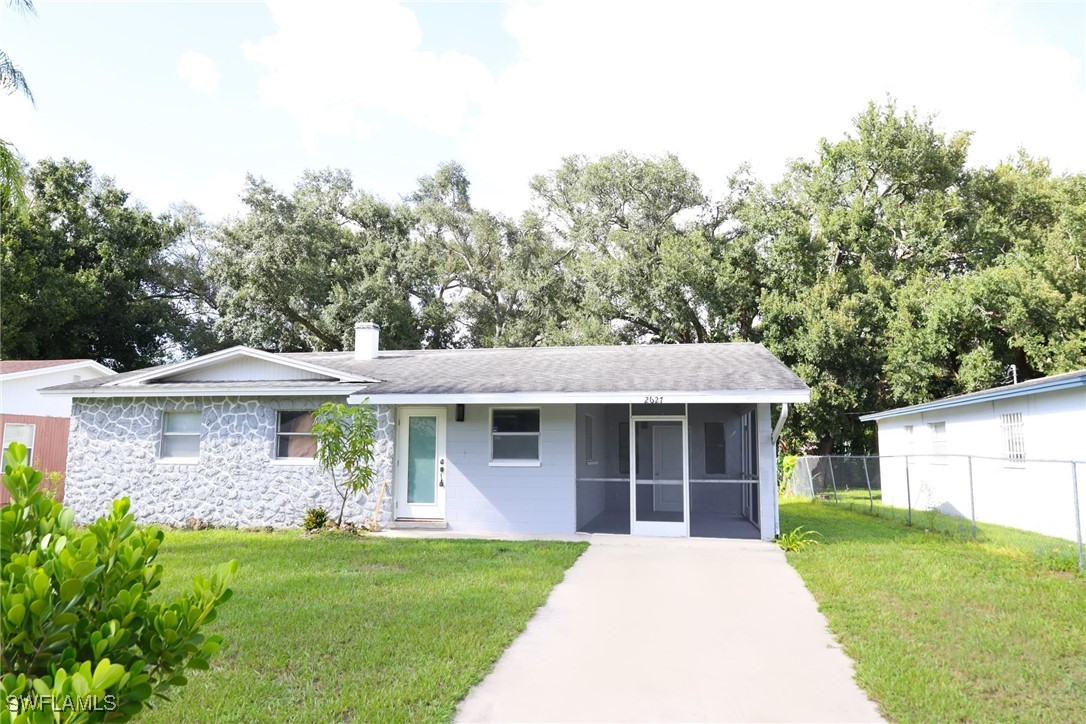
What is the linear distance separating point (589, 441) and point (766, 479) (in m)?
3.82

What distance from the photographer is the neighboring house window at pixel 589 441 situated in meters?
13.8

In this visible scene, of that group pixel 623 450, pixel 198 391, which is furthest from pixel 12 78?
pixel 623 450

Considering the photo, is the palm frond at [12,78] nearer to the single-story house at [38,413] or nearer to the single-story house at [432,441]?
the single-story house at [432,441]

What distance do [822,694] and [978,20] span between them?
383 inches

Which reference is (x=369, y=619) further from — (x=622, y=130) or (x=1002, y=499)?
(x=622, y=130)

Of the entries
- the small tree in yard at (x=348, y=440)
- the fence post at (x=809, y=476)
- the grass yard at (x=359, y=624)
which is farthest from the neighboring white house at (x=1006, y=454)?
the small tree in yard at (x=348, y=440)

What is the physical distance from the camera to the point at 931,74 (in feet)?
77.8

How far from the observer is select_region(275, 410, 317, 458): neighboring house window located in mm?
13492

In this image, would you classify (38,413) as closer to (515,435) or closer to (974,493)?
(515,435)

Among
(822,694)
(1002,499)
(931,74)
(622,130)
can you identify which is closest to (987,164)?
(931,74)

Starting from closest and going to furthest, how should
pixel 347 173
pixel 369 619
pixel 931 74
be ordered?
pixel 369 619 < pixel 931 74 < pixel 347 173

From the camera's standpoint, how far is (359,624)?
6.29 m

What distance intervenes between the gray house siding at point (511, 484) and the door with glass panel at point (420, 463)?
283 millimetres

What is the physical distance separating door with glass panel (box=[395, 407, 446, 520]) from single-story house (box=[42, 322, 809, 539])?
0.09 feet
